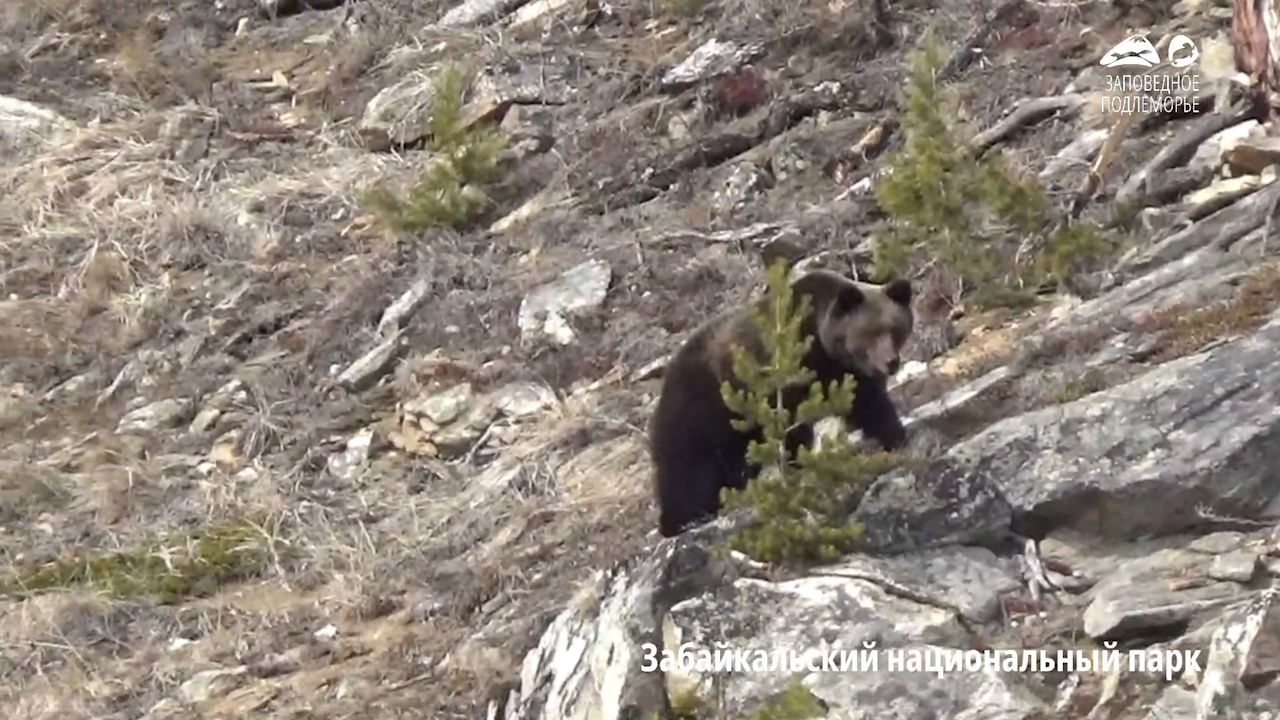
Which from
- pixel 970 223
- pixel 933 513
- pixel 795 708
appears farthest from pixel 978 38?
pixel 795 708

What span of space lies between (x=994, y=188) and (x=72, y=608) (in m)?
4.86

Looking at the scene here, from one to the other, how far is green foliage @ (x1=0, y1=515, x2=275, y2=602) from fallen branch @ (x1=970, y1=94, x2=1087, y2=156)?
4407 mm

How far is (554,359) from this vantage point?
32.3 feet

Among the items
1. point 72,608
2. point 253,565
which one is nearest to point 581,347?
point 253,565

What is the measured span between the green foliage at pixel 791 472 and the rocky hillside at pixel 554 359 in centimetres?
11

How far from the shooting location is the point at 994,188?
8328mm

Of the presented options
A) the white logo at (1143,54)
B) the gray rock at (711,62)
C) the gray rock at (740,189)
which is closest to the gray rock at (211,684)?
the gray rock at (740,189)

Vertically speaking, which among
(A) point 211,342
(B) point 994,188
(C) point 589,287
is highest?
(B) point 994,188

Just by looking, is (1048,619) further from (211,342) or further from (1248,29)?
(211,342)

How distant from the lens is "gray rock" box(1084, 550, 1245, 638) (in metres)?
5.25

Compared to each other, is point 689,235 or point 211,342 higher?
point 689,235

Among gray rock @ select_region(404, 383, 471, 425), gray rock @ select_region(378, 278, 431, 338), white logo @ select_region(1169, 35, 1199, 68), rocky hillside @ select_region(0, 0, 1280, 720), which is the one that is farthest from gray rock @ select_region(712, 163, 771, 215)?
white logo @ select_region(1169, 35, 1199, 68)

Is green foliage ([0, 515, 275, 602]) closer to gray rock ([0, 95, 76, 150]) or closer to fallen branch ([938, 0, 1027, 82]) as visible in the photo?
fallen branch ([938, 0, 1027, 82])

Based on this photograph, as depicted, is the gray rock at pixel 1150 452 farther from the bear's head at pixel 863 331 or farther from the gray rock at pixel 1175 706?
the bear's head at pixel 863 331
